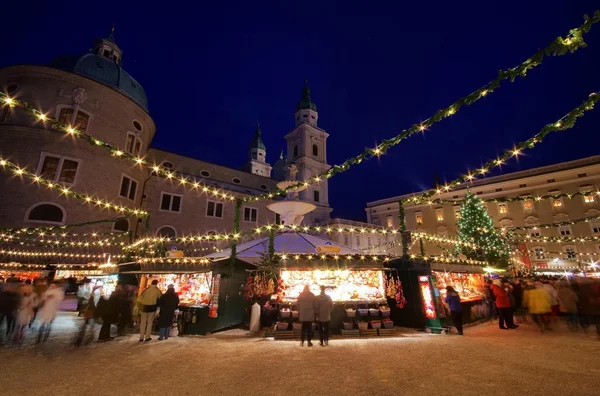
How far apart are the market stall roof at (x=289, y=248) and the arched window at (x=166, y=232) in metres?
17.5

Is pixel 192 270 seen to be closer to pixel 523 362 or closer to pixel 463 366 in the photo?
pixel 463 366

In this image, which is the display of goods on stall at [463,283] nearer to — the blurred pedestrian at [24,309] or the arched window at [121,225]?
the blurred pedestrian at [24,309]

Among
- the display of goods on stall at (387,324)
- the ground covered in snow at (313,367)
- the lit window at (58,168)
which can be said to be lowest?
the ground covered in snow at (313,367)

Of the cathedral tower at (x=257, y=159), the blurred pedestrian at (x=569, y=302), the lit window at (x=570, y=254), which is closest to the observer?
the blurred pedestrian at (x=569, y=302)

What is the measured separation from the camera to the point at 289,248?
1213 cm

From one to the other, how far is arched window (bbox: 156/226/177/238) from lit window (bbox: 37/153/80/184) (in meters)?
8.79

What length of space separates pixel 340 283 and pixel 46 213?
842 inches

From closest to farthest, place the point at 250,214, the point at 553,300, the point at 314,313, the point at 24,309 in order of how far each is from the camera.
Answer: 1. the point at 314,313
2. the point at 24,309
3. the point at 553,300
4. the point at 250,214

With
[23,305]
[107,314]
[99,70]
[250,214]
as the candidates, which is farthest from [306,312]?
[99,70]

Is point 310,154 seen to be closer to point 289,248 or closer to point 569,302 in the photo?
point 289,248

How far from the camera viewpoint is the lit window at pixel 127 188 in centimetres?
2448

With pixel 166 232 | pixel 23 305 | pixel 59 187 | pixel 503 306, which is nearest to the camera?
pixel 23 305

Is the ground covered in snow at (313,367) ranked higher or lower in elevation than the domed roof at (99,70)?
lower

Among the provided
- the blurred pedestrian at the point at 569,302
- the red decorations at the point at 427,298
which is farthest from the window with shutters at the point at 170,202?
the blurred pedestrian at the point at 569,302
